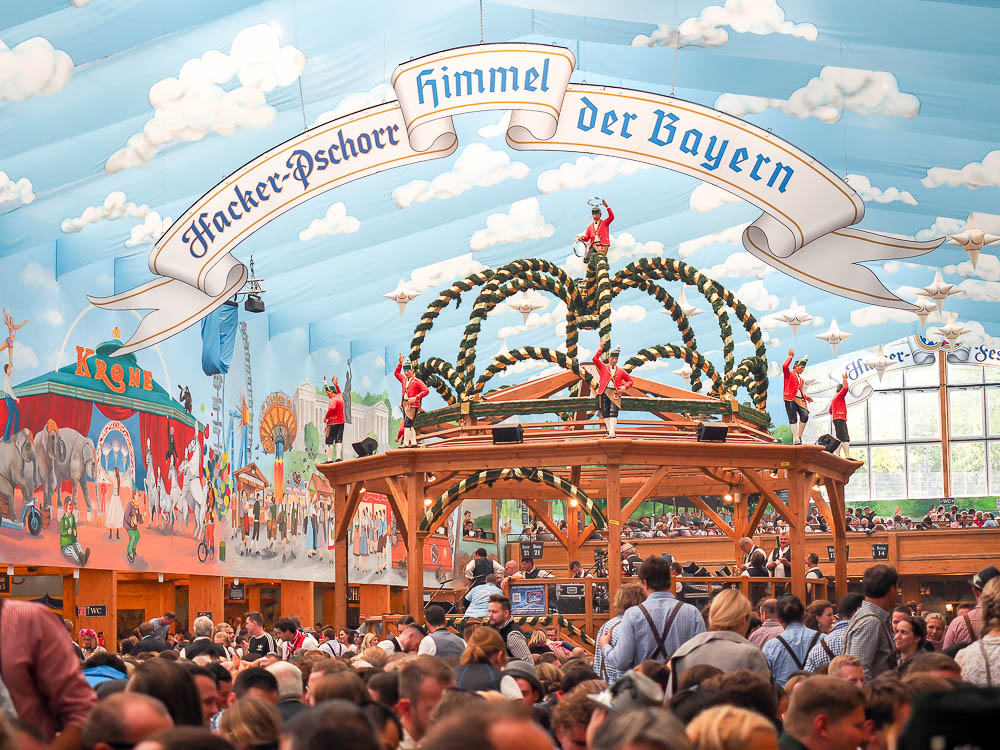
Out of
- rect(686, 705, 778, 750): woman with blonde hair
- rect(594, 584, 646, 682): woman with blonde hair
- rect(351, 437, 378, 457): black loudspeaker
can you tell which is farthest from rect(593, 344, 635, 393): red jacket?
rect(686, 705, 778, 750): woman with blonde hair

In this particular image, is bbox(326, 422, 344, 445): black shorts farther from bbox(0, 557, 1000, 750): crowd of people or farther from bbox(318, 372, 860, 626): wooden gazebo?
bbox(0, 557, 1000, 750): crowd of people

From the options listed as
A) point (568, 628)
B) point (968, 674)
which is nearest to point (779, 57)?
point (568, 628)

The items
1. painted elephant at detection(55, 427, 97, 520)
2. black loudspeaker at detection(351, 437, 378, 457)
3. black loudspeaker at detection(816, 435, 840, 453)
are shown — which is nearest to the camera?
black loudspeaker at detection(351, 437, 378, 457)

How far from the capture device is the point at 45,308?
20109 millimetres

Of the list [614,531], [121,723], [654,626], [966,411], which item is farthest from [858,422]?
[121,723]

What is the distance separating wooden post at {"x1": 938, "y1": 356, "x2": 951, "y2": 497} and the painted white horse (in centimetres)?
2558

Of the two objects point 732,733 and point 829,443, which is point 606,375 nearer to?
point 829,443

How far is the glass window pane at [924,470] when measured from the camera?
40781mm

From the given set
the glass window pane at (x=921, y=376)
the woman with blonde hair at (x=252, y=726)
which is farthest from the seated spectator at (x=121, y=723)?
the glass window pane at (x=921, y=376)

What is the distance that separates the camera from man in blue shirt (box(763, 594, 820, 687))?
7.62 m

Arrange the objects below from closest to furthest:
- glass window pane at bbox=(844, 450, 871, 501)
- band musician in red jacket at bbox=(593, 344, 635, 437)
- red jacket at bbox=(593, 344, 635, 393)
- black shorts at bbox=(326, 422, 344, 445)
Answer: band musician in red jacket at bbox=(593, 344, 635, 437) < red jacket at bbox=(593, 344, 635, 393) < black shorts at bbox=(326, 422, 344, 445) < glass window pane at bbox=(844, 450, 871, 501)

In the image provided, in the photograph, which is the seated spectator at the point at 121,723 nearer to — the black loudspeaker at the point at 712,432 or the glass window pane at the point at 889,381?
the black loudspeaker at the point at 712,432

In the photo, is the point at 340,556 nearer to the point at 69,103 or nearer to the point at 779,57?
the point at 69,103

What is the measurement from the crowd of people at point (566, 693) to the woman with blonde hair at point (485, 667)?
1cm
